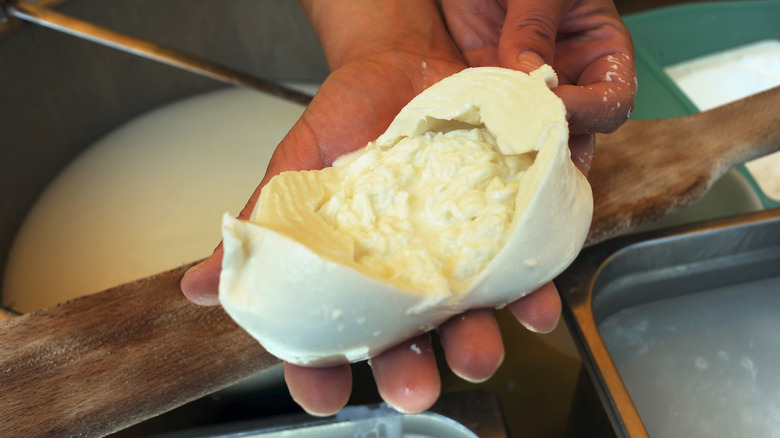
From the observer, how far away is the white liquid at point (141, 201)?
1.24 metres

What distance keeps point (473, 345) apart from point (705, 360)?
69 centimetres

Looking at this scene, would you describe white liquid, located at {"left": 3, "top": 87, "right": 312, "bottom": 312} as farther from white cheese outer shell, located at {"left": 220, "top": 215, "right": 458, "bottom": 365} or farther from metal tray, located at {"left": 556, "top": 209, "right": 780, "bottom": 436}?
metal tray, located at {"left": 556, "top": 209, "right": 780, "bottom": 436}

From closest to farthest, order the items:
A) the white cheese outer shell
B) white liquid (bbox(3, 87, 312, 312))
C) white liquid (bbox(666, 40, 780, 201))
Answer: the white cheese outer shell → white liquid (bbox(3, 87, 312, 312)) → white liquid (bbox(666, 40, 780, 201))

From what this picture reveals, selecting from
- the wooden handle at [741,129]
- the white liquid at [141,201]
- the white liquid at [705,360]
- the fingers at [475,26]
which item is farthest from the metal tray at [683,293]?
the white liquid at [141,201]

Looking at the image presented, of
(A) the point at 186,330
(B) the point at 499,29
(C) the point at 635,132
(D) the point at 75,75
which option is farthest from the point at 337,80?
(D) the point at 75,75

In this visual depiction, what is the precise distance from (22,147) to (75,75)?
0.82 ft

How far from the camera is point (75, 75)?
1.48 m

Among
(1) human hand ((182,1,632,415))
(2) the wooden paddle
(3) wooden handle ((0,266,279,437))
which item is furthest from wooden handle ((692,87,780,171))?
(3) wooden handle ((0,266,279,437))

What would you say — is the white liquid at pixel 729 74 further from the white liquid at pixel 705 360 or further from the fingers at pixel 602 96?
the fingers at pixel 602 96

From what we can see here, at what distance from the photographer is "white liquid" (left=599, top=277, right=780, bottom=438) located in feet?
3.41

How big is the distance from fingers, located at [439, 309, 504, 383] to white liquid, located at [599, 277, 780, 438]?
50cm

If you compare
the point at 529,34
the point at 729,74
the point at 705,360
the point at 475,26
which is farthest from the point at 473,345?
the point at 729,74

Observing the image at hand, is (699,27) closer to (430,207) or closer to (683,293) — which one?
(683,293)

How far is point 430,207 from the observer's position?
0.81 m
